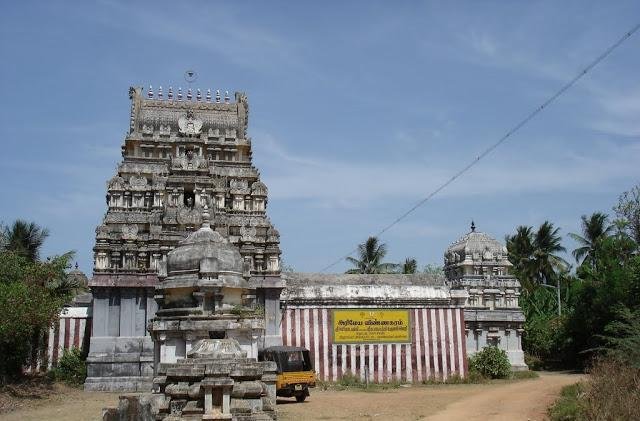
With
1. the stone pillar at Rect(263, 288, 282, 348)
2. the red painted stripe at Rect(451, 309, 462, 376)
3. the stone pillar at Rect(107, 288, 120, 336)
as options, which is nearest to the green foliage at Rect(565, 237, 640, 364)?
the red painted stripe at Rect(451, 309, 462, 376)

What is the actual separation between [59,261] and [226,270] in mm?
13614

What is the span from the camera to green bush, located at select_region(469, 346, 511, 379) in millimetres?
29219

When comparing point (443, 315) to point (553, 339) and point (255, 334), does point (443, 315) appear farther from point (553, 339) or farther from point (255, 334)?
point (255, 334)

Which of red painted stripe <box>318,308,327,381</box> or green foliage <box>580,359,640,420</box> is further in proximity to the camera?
red painted stripe <box>318,308,327,381</box>

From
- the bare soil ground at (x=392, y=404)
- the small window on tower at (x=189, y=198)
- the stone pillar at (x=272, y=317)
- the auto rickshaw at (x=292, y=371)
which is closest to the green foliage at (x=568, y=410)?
the bare soil ground at (x=392, y=404)

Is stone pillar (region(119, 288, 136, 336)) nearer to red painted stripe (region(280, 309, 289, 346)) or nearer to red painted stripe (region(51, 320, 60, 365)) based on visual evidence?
red painted stripe (region(51, 320, 60, 365))

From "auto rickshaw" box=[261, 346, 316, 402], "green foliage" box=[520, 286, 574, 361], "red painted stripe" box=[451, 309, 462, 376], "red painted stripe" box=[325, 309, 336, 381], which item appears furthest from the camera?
"green foliage" box=[520, 286, 574, 361]

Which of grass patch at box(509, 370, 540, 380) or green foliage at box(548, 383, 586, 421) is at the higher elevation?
green foliage at box(548, 383, 586, 421)

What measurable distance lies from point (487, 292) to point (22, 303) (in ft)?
80.9

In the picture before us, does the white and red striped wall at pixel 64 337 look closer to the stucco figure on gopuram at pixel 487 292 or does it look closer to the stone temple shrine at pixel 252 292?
the stone temple shrine at pixel 252 292

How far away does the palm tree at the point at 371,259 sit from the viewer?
51.8m

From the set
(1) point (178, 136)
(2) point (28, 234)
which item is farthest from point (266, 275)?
(2) point (28, 234)

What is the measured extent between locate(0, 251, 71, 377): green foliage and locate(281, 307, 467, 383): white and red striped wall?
909cm

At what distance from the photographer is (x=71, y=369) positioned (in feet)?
86.6
